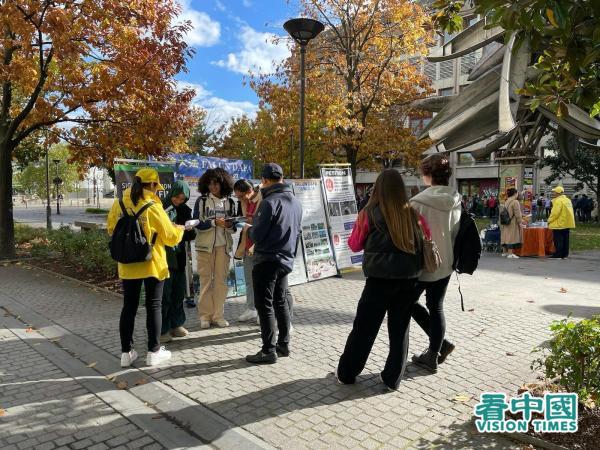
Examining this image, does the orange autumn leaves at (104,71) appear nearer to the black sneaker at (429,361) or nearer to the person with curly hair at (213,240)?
the person with curly hair at (213,240)

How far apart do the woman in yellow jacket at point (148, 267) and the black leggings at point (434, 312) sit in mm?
2431

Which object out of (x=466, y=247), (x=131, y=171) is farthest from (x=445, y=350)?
(x=131, y=171)

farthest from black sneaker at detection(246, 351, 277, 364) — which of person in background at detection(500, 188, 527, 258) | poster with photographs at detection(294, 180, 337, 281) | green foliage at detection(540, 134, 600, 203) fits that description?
green foliage at detection(540, 134, 600, 203)

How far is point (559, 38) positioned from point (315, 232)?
645 cm

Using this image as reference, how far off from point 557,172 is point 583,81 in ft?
105

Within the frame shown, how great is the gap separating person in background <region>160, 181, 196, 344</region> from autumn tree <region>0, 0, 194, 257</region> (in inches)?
198

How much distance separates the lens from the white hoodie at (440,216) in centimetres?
422

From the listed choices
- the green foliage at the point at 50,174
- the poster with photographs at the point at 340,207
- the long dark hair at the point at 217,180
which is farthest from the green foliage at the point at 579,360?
the green foliage at the point at 50,174

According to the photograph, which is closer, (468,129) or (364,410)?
(364,410)

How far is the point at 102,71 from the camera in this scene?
389 inches

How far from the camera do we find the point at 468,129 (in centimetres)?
1606

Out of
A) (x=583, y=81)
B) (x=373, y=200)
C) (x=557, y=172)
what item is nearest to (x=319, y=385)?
(x=373, y=200)

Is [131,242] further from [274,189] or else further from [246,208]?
[246,208]

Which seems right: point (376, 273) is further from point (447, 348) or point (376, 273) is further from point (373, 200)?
point (447, 348)
